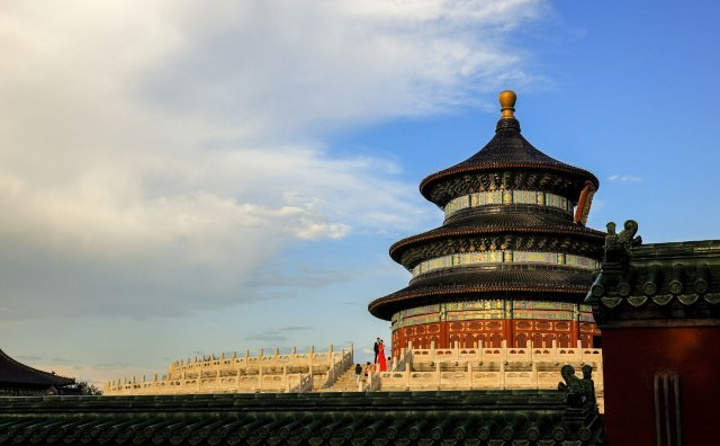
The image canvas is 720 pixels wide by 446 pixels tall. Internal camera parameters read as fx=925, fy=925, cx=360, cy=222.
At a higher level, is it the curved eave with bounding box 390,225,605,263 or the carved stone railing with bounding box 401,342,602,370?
the curved eave with bounding box 390,225,605,263

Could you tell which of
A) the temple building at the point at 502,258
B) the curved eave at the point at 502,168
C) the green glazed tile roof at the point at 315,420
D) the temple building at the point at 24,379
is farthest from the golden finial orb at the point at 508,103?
the green glazed tile roof at the point at 315,420

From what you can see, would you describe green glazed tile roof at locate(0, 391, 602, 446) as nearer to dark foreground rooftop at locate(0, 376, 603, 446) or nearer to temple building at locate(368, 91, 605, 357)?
dark foreground rooftop at locate(0, 376, 603, 446)

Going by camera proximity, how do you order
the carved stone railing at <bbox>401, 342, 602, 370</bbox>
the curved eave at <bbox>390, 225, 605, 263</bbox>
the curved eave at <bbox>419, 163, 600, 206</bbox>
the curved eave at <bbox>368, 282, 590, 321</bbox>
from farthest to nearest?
the curved eave at <bbox>419, 163, 600, 206</bbox> → the curved eave at <bbox>390, 225, 605, 263</bbox> → the curved eave at <bbox>368, 282, 590, 321</bbox> → the carved stone railing at <bbox>401, 342, 602, 370</bbox>

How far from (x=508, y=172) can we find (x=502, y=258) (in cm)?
585

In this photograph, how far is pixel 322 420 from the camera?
14648 millimetres

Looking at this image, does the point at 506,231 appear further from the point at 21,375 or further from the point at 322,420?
the point at 322,420

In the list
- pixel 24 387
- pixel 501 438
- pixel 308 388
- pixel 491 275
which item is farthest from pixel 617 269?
pixel 24 387

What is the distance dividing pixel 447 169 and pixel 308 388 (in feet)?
80.7

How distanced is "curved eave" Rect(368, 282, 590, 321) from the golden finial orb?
15.8 metres

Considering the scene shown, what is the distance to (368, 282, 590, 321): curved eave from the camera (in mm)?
50562

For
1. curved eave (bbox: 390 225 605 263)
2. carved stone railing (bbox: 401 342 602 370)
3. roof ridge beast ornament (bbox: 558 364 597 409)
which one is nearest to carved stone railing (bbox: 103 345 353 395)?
carved stone railing (bbox: 401 342 602 370)

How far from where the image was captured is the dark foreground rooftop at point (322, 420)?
43.4 feet

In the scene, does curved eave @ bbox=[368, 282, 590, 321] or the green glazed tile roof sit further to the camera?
curved eave @ bbox=[368, 282, 590, 321]

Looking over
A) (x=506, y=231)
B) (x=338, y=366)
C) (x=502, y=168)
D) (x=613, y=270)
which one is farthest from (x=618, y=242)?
(x=502, y=168)
